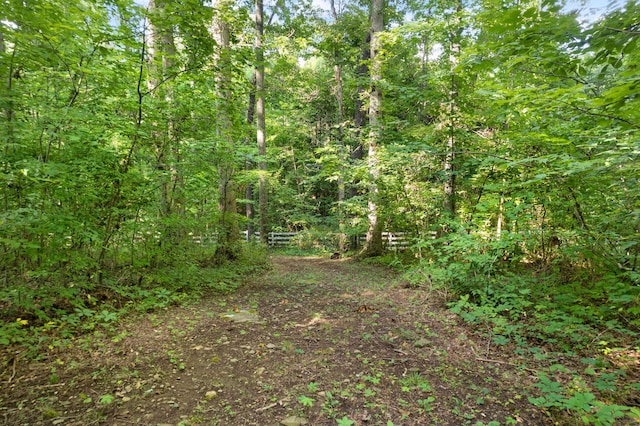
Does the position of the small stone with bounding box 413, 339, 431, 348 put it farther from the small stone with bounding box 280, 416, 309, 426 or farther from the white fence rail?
the white fence rail

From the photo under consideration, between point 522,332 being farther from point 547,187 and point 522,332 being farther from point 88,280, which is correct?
point 88,280

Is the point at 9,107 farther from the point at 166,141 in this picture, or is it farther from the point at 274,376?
the point at 274,376

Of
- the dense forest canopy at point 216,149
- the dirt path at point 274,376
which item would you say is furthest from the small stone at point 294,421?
the dense forest canopy at point 216,149

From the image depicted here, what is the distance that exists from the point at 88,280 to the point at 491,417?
4911mm

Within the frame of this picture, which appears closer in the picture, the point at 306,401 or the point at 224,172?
the point at 306,401

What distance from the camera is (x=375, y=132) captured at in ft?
30.1

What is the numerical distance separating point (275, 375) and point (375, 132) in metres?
7.40

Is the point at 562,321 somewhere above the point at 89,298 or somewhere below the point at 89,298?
below

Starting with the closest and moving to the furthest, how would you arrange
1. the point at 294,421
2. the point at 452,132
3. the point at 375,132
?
the point at 294,421
the point at 452,132
the point at 375,132

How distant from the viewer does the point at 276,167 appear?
60.3 feet

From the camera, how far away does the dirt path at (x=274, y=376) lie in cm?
255

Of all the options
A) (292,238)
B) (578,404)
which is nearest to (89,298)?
(578,404)

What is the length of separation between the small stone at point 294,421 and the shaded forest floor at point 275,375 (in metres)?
0.01

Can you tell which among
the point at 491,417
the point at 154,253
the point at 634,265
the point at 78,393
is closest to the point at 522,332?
the point at 634,265
